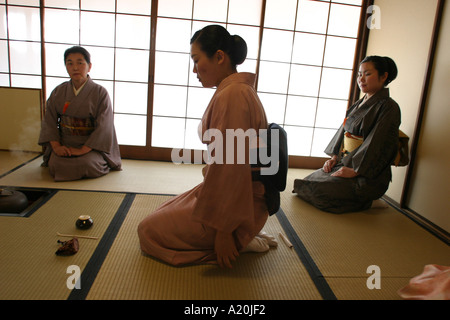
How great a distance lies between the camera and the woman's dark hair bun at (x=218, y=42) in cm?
174

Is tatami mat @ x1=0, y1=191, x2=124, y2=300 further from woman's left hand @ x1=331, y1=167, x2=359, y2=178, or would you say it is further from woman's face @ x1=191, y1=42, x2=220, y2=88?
woman's left hand @ x1=331, y1=167, x2=359, y2=178

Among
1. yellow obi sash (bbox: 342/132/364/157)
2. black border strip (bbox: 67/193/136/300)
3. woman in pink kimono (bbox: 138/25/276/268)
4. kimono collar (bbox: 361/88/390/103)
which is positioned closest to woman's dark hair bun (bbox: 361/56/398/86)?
kimono collar (bbox: 361/88/390/103)

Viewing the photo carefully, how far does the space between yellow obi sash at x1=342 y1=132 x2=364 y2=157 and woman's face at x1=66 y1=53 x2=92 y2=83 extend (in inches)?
102

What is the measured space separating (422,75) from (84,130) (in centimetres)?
324

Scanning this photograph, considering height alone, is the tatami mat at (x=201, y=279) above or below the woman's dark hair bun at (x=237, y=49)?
below

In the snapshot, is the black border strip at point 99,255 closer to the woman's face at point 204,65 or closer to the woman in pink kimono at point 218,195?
Result: the woman in pink kimono at point 218,195

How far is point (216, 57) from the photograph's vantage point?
1.79 metres

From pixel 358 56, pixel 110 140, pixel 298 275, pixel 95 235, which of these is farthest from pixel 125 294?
pixel 358 56

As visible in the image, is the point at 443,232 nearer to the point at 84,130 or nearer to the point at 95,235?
the point at 95,235

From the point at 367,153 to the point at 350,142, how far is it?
32 cm

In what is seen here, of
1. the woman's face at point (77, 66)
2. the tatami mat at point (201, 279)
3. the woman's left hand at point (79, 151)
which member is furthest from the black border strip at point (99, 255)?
the woman's face at point (77, 66)

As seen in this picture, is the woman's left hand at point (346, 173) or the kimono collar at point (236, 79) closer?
the kimono collar at point (236, 79)

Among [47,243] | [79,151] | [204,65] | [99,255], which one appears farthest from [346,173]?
[79,151]

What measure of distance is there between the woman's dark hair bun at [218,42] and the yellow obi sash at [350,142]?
1.76 metres
